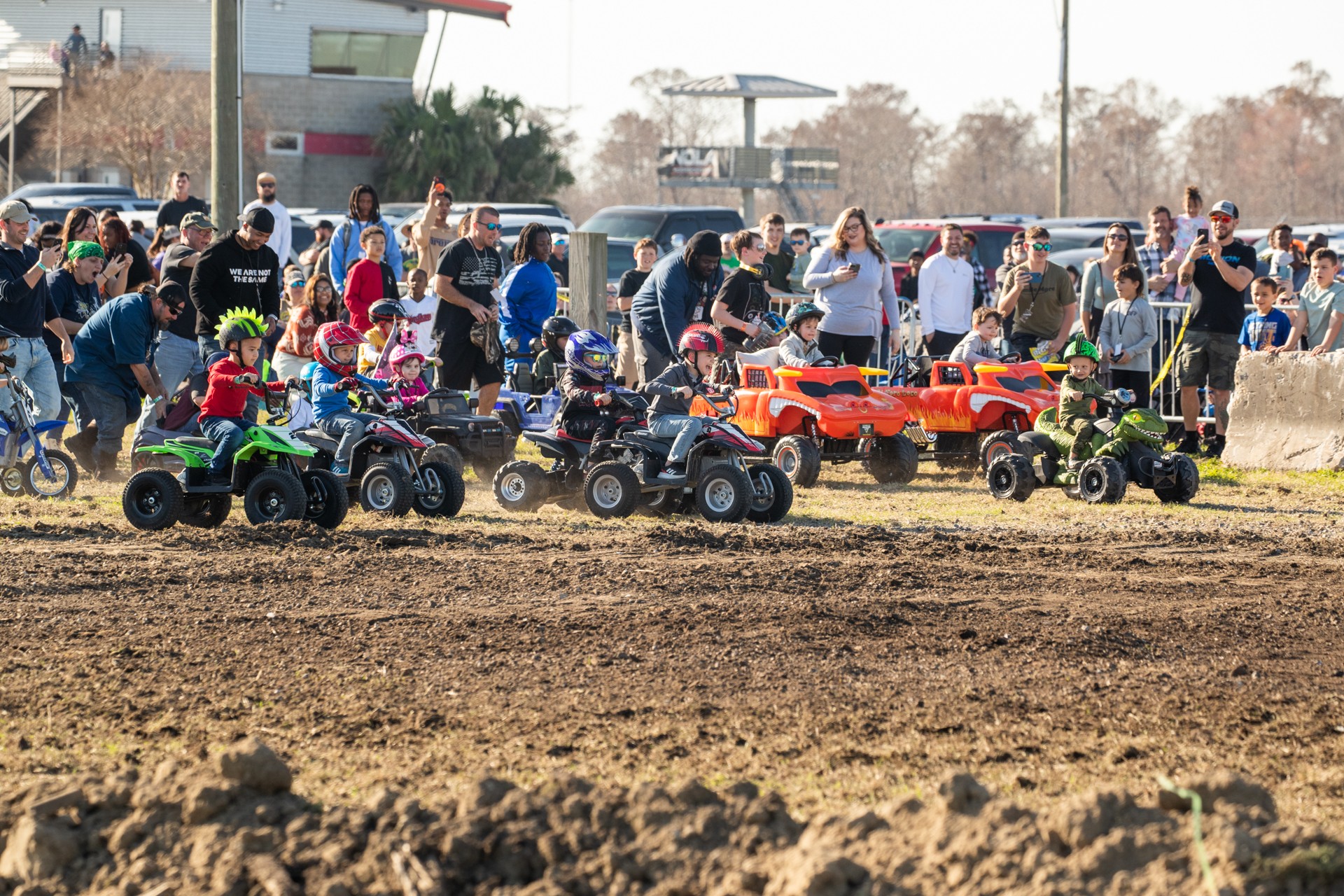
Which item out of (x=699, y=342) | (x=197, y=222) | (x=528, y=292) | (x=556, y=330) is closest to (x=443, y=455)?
(x=699, y=342)

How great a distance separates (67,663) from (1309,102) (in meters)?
72.0

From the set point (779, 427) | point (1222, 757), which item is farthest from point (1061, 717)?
point (779, 427)

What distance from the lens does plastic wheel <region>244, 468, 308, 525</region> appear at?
33.1 feet

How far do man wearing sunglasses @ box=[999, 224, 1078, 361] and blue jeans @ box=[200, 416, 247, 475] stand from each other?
7.43 meters

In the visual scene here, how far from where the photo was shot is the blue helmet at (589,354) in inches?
441

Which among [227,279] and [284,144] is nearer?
[227,279]

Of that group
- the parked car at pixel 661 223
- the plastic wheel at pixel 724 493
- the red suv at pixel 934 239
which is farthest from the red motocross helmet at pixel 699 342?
the parked car at pixel 661 223

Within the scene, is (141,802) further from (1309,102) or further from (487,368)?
(1309,102)

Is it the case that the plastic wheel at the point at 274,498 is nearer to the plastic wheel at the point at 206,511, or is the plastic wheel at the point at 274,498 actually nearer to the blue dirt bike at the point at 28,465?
the plastic wheel at the point at 206,511

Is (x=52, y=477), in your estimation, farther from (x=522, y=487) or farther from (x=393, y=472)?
(x=522, y=487)

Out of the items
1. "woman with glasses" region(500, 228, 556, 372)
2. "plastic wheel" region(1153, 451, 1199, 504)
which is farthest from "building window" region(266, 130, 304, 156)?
"plastic wheel" region(1153, 451, 1199, 504)

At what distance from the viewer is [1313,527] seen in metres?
10.9

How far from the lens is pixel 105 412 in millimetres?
13320

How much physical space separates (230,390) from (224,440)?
38 centimetres
